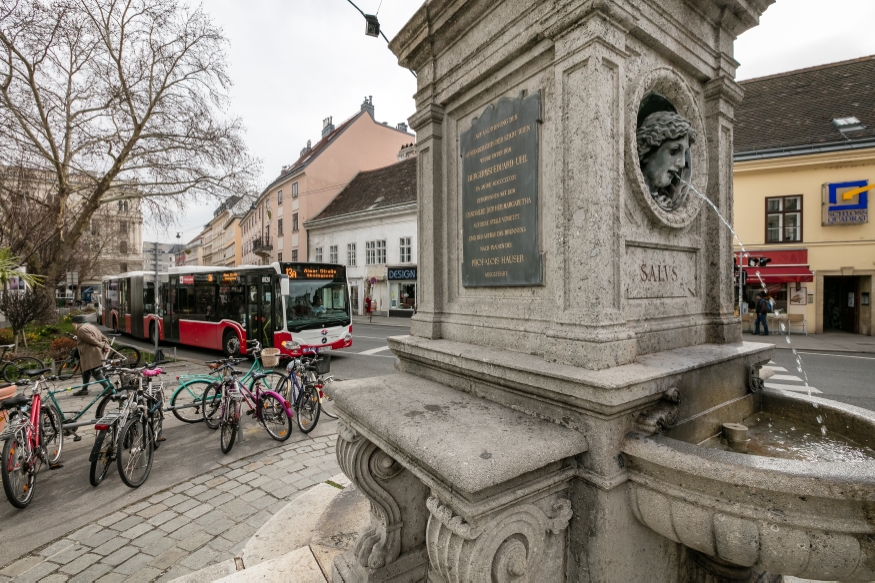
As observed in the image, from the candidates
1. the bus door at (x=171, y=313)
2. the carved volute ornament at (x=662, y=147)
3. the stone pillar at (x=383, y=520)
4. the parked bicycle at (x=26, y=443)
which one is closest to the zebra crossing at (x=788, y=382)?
the carved volute ornament at (x=662, y=147)

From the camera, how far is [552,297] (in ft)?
7.48

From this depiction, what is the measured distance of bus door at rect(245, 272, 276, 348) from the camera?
10508mm

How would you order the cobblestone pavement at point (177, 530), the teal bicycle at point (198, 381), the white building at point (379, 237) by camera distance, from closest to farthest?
the cobblestone pavement at point (177, 530) < the teal bicycle at point (198, 381) < the white building at point (379, 237)

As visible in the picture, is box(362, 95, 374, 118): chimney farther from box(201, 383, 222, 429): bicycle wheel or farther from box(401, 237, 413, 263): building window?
box(201, 383, 222, 429): bicycle wheel

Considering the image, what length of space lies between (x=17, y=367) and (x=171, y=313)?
4955mm

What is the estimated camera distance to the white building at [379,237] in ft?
83.4

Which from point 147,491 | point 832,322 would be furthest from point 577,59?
point 832,322

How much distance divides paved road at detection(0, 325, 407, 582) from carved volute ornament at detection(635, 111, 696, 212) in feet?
12.5

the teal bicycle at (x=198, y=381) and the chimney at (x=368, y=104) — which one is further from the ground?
the chimney at (x=368, y=104)

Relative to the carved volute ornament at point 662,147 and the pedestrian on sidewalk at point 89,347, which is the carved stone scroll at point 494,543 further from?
the pedestrian on sidewalk at point 89,347

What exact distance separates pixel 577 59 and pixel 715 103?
56.1 inches

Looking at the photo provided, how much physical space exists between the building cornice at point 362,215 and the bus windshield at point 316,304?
1340 cm

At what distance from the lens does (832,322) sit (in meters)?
18.2

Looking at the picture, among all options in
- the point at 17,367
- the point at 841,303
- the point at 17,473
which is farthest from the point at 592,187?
the point at 841,303
